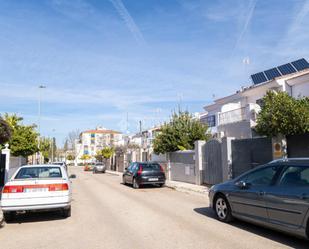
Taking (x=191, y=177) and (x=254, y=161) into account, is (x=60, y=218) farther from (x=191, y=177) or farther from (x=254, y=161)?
(x=191, y=177)

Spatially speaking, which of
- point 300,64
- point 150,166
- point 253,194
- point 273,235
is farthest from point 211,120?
point 273,235

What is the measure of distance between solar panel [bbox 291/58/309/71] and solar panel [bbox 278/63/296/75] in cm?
34

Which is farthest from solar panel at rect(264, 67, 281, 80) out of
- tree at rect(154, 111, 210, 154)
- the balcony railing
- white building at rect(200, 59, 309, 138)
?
tree at rect(154, 111, 210, 154)

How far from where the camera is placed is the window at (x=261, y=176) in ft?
22.6

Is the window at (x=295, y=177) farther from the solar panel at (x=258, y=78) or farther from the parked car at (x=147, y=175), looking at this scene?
the solar panel at (x=258, y=78)

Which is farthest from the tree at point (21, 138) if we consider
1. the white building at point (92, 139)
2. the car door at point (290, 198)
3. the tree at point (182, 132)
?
the white building at point (92, 139)

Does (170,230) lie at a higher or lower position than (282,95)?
lower

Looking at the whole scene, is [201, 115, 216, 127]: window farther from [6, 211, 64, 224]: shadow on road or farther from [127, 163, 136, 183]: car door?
[6, 211, 64, 224]: shadow on road

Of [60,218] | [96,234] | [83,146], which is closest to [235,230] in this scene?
[96,234]

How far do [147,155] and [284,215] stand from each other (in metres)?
28.3

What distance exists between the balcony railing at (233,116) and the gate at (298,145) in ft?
29.0

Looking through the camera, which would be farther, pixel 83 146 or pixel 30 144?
pixel 83 146

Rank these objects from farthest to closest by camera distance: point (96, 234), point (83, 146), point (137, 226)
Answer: point (83, 146)
point (137, 226)
point (96, 234)

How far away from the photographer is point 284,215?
6.13 m
